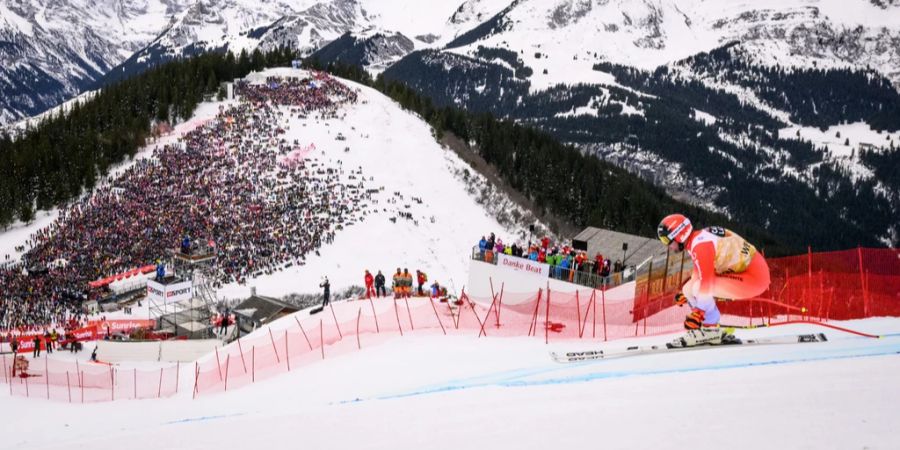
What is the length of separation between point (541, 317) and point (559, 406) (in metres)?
9.15

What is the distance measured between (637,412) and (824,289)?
10.1 metres

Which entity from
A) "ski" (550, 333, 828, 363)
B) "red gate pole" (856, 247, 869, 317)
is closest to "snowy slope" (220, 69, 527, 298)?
"red gate pole" (856, 247, 869, 317)

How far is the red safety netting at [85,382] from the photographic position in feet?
61.3

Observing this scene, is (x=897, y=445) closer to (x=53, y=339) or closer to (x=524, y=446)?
(x=524, y=446)

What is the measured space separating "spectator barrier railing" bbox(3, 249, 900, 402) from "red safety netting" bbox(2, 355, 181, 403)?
0.19ft

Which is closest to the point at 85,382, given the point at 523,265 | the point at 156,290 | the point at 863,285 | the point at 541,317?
the point at 156,290

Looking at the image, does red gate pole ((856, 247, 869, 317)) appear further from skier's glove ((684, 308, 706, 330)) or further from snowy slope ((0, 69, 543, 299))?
snowy slope ((0, 69, 543, 299))

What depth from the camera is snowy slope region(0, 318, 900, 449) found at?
22.5 ft

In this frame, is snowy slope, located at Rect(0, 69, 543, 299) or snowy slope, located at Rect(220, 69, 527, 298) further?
snowy slope, located at Rect(0, 69, 543, 299)

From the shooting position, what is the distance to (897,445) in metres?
5.93

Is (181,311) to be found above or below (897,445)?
below

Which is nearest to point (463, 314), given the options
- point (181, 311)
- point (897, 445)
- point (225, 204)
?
point (897, 445)

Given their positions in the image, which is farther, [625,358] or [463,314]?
[463,314]

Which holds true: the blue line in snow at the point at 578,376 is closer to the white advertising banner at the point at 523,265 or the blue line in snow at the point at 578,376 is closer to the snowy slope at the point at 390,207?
the white advertising banner at the point at 523,265
